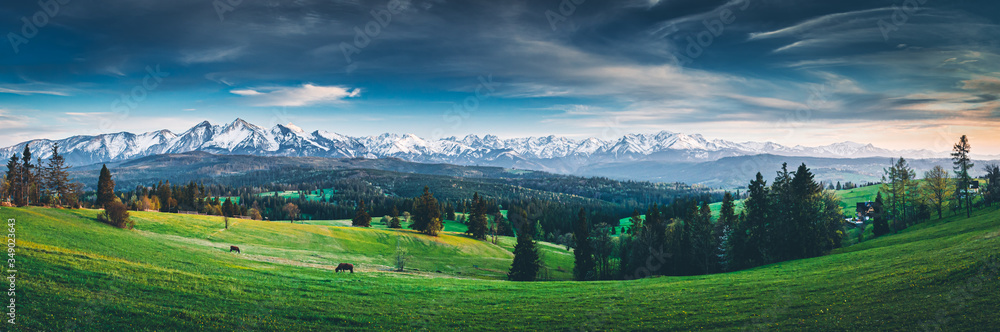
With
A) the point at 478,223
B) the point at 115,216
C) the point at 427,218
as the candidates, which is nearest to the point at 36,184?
the point at 115,216

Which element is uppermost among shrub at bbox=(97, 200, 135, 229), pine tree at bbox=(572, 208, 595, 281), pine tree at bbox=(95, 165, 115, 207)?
pine tree at bbox=(95, 165, 115, 207)

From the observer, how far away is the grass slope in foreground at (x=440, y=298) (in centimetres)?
2092

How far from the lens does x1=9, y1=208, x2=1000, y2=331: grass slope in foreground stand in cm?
2092

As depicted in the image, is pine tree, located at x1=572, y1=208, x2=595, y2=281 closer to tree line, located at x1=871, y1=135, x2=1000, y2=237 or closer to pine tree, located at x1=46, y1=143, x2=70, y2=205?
Answer: tree line, located at x1=871, y1=135, x2=1000, y2=237

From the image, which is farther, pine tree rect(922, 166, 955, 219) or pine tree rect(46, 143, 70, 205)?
pine tree rect(922, 166, 955, 219)

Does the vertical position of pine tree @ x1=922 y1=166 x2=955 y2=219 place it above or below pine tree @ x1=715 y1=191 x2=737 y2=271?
above

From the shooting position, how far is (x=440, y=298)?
33.8 metres

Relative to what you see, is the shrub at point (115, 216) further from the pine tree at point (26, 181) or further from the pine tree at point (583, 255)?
the pine tree at point (583, 255)

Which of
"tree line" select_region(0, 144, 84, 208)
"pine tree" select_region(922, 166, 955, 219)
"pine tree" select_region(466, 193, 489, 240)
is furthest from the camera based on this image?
"pine tree" select_region(466, 193, 489, 240)

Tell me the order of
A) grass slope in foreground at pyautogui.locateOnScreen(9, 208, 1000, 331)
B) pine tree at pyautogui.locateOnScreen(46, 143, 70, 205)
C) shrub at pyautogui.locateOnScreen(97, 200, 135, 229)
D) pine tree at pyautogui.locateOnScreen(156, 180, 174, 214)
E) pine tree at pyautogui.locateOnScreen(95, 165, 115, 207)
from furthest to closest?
1. pine tree at pyautogui.locateOnScreen(156, 180, 174, 214)
2. pine tree at pyautogui.locateOnScreen(95, 165, 115, 207)
3. pine tree at pyautogui.locateOnScreen(46, 143, 70, 205)
4. shrub at pyautogui.locateOnScreen(97, 200, 135, 229)
5. grass slope in foreground at pyautogui.locateOnScreen(9, 208, 1000, 331)

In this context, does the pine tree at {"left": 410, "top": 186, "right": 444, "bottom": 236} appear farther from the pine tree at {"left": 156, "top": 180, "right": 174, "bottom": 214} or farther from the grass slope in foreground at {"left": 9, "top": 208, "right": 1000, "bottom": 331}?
the pine tree at {"left": 156, "top": 180, "right": 174, "bottom": 214}

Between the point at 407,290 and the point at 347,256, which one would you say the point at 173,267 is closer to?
the point at 407,290

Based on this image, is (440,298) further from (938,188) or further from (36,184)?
(938,188)

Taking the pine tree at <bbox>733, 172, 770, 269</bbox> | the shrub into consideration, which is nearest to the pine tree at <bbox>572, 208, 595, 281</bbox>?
the pine tree at <bbox>733, 172, 770, 269</bbox>
